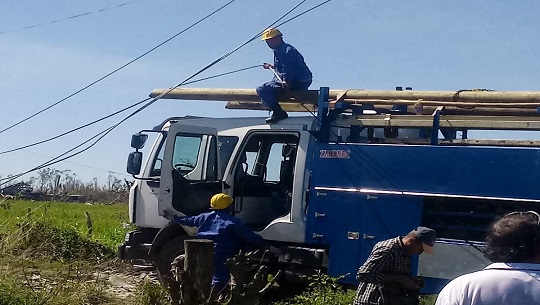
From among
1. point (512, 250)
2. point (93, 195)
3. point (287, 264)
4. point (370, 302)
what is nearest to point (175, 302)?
point (370, 302)

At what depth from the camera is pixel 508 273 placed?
2.96 metres

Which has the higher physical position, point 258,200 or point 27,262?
point 258,200

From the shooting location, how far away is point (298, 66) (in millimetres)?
9758

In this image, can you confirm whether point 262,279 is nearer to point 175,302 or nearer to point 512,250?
point 175,302

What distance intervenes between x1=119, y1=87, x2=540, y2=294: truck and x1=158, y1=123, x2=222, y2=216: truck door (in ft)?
0.04

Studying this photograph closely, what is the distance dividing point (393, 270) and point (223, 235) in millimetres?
2093

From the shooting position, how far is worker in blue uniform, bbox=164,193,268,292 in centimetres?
747

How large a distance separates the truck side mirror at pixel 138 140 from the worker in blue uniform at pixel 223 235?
2.12 meters

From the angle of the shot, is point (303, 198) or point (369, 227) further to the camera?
point (303, 198)

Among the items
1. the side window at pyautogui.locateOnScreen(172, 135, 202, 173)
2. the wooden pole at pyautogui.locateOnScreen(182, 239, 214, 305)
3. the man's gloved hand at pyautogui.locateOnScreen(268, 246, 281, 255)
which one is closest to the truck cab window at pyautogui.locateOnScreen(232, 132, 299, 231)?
the side window at pyautogui.locateOnScreen(172, 135, 202, 173)

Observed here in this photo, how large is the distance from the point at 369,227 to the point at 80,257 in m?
7.03

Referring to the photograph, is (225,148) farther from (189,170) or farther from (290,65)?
(290,65)

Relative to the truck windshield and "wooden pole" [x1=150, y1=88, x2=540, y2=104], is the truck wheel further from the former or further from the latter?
"wooden pole" [x1=150, y1=88, x2=540, y2=104]

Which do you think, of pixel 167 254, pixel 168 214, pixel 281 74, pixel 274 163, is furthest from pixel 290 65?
pixel 167 254
